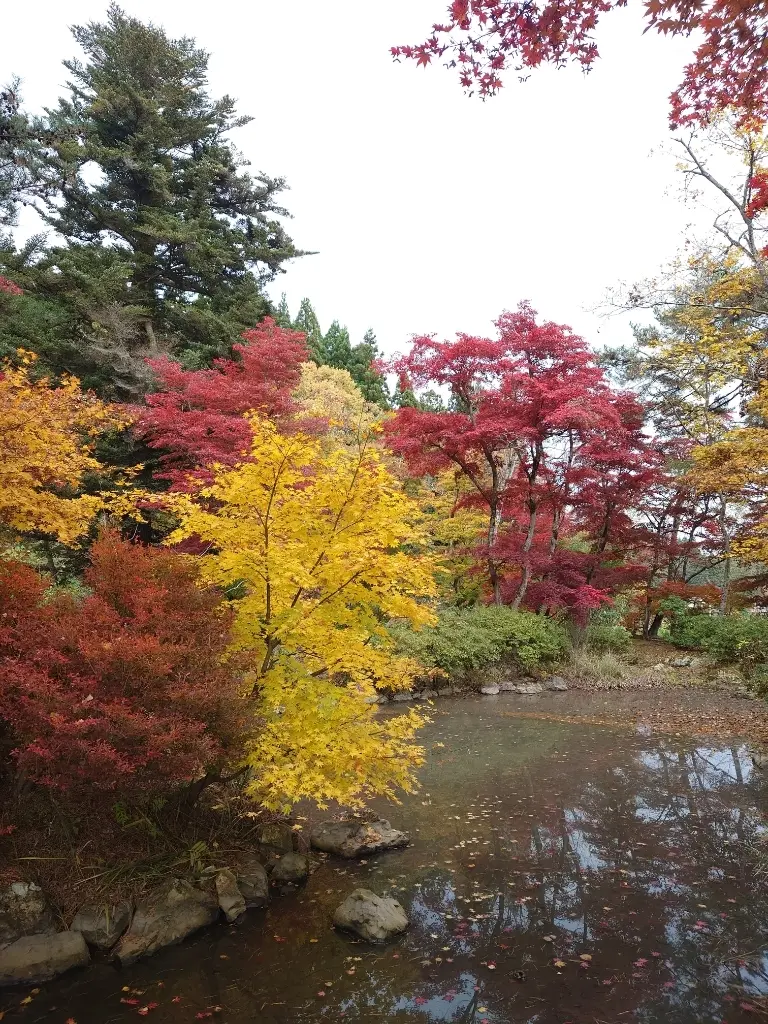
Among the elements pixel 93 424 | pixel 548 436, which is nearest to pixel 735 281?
pixel 548 436

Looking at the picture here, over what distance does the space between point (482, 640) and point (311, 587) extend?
306 inches

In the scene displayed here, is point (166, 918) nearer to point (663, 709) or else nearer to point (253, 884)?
point (253, 884)

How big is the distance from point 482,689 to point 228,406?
7.15 m

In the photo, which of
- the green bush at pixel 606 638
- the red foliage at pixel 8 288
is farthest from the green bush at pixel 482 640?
the red foliage at pixel 8 288

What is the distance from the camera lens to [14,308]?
459 inches

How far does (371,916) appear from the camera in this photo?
3.86 m

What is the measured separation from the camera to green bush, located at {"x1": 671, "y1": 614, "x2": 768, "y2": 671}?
35.8 feet

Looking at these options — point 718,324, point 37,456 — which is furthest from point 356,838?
point 718,324

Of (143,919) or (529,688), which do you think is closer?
(143,919)

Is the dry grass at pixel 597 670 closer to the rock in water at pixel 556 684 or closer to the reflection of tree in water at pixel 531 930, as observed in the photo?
the rock in water at pixel 556 684

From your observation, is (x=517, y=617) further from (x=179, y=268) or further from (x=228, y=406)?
(x=179, y=268)

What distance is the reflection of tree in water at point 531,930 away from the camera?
127 inches

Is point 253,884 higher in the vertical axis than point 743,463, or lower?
lower

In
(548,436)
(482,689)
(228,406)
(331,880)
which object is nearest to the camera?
(331,880)
